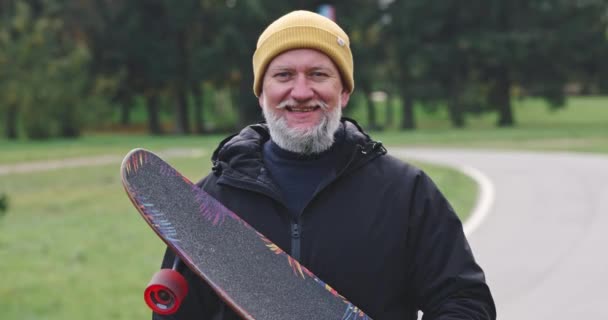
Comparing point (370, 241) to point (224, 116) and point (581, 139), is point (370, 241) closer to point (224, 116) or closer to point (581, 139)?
point (581, 139)

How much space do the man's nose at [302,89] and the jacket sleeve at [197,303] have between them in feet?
1.75

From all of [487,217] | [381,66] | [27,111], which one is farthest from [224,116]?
[487,217]

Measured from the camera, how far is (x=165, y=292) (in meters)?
2.20

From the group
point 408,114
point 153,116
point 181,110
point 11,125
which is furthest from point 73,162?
point 408,114

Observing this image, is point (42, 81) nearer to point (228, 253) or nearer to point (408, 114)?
point (408, 114)

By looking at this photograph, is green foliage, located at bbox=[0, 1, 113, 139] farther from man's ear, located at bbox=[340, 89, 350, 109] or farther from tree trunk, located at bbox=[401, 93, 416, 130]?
man's ear, located at bbox=[340, 89, 350, 109]

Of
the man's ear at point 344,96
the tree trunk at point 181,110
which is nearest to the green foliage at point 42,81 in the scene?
the tree trunk at point 181,110

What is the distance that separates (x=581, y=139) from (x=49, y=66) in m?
23.5

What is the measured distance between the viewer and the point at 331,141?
2354 millimetres

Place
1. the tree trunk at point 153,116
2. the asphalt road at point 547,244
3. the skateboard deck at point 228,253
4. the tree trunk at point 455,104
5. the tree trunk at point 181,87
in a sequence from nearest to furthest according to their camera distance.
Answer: the skateboard deck at point 228,253
the asphalt road at point 547,244
the tree trunk at point 181,87
the tree trunk at point 455,104
the tree trunk at point 153,116

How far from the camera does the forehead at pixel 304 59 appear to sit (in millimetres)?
2305

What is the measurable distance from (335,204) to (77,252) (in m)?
7.73

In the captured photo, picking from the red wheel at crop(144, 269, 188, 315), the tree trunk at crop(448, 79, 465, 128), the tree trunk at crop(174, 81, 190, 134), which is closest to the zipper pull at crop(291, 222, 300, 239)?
the red wheel at crop(144, 269, 188, 315)

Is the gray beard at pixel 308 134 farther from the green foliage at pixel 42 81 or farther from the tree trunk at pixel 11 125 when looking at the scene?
the tree trunk at pixel 11 125
